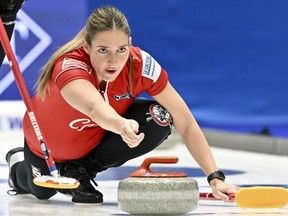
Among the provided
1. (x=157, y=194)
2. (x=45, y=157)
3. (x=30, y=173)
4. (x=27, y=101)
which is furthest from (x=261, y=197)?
(x=30, y=173)

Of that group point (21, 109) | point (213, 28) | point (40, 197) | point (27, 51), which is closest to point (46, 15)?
point (27, 51)

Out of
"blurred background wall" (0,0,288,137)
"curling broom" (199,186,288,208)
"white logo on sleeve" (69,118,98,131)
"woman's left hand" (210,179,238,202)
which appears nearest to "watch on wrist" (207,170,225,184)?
"woman's left hand" (210,179,238,202)

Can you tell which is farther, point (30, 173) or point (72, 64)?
point (30, 173)

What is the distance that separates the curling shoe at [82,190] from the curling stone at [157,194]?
39 centimetres

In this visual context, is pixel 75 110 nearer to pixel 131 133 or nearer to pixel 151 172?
pixel 151 172

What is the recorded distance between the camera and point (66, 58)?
119 inches

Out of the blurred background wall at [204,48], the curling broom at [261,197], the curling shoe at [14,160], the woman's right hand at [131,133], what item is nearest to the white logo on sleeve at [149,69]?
the curling broom at [261,197]

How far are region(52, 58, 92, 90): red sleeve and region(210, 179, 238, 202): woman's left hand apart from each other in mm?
554

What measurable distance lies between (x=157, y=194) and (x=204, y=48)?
334cm

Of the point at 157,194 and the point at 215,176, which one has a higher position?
the point at 215,176

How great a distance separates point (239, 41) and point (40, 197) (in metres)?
2.82

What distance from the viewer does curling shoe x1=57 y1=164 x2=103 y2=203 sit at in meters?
3.22

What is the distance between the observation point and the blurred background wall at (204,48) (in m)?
5.82

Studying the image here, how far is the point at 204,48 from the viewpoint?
601 cm
